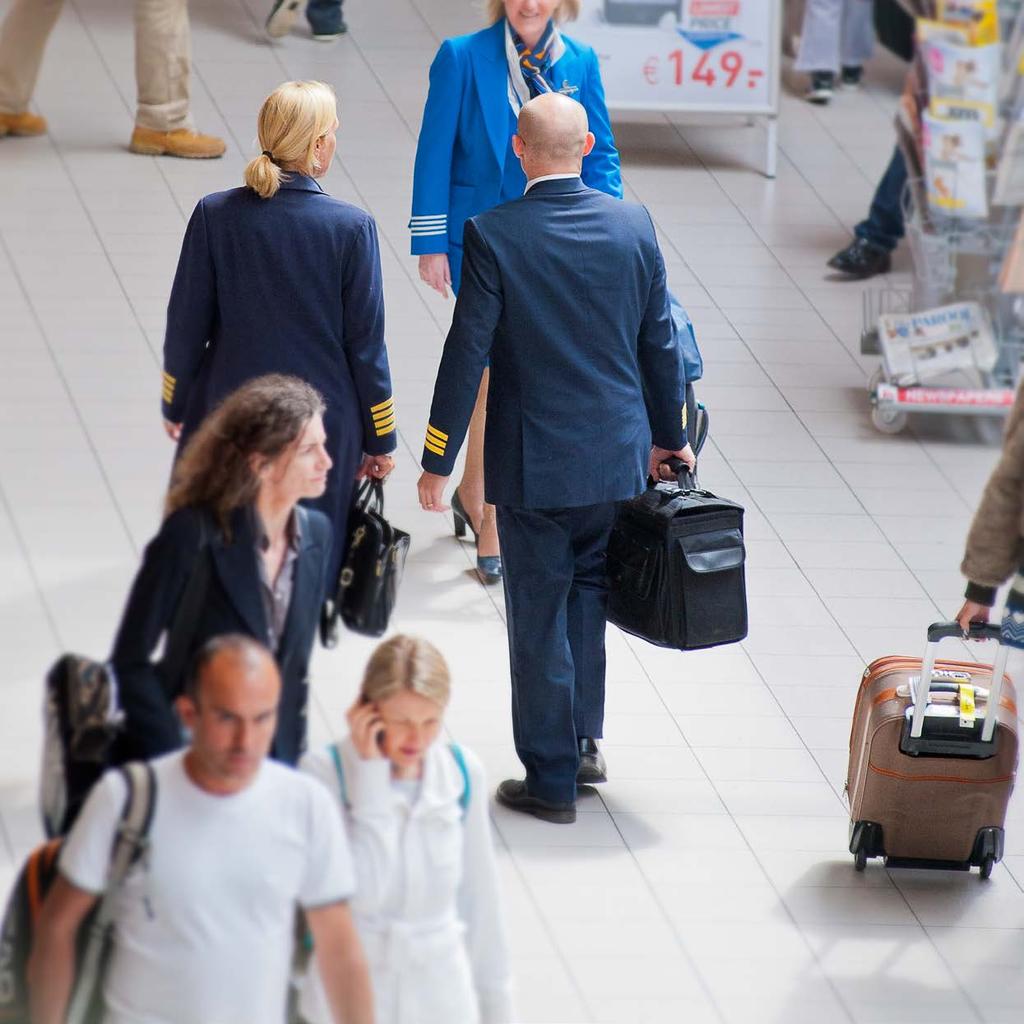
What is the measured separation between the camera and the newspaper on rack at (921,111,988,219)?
7.75 metres

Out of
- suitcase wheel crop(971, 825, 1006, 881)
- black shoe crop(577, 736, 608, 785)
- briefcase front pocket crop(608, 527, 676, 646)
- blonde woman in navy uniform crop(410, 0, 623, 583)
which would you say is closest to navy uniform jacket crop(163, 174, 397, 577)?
briefcase front pocket crop(608, 527, 676, 646)

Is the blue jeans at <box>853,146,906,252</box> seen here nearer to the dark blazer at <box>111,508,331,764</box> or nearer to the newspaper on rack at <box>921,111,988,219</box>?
the newspaper on rack at <box>921,111,988,219</box>

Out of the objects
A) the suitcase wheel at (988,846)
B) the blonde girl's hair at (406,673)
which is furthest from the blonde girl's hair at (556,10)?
the blonde girl's hair at (406,673)

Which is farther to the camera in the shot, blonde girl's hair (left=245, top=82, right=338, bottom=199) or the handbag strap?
blonde girl's hair (left=245, top=82, right=338, bottom=199)

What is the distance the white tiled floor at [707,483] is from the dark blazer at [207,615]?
1.22 metres

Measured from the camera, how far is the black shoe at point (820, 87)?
1102cm

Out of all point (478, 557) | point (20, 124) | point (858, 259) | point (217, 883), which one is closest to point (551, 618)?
point (478, 557)

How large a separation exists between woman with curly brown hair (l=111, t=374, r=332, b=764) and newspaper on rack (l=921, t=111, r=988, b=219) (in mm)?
4665

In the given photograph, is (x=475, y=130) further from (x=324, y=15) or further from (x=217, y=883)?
(x=324, y=15)

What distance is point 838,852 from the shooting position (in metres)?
5.23

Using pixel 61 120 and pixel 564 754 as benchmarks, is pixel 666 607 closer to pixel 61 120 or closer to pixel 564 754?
pixel 564 754

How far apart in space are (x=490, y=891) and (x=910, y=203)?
17.9 ft

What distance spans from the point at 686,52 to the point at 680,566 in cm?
528

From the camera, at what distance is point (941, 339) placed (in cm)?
793
